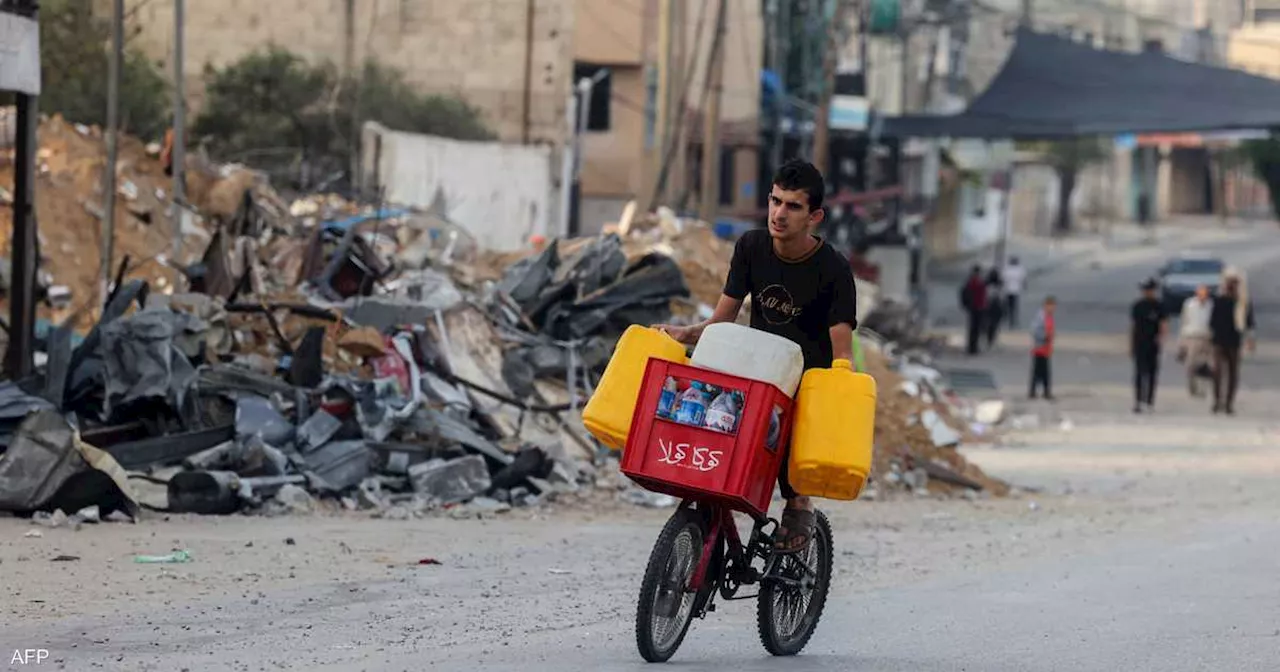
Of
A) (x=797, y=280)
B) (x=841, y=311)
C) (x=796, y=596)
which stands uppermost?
(x=797, y=280)

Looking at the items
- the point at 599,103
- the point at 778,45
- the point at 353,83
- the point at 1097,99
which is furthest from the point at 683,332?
the point at 778,45

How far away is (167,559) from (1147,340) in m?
18.3

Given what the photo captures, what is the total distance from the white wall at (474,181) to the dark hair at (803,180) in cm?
2426

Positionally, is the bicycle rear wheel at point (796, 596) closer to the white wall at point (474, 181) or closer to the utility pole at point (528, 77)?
the white wall at point (474, 181)

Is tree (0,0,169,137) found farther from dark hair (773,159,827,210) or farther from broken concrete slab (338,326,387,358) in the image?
dark hair (773,159,827,210)

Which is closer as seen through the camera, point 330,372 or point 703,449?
point 703,449

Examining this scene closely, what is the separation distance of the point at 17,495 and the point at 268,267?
7.68 metres

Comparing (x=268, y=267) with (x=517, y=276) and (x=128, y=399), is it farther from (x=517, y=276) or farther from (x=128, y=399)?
(x=128, y=399)

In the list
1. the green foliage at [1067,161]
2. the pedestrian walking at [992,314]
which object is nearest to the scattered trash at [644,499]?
the pedestrian walking at [992,314]

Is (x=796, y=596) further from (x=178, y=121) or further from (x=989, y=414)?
(x=989, y=414)

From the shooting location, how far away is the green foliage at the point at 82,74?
30.8 metres

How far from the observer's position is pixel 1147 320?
26.4m

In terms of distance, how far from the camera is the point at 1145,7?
120 m

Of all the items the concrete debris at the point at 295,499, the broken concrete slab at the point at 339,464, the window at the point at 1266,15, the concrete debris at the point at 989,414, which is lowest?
the concrete debris at the point at 989,414
